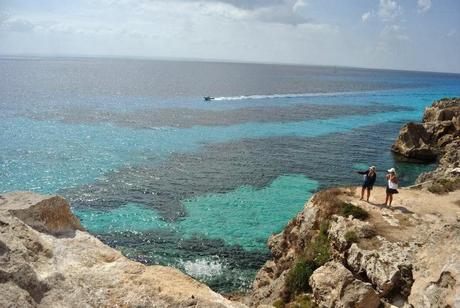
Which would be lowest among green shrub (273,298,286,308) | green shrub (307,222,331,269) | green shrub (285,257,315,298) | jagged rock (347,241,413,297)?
green shrub (273,298,286,308)

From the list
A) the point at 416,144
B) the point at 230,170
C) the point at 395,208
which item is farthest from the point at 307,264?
the point at 416,144

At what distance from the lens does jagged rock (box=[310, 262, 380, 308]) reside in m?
17.8

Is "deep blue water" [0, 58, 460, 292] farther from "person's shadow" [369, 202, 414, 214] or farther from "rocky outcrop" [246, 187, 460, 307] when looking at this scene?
"person's shadow" [369, 202, 414, 214]

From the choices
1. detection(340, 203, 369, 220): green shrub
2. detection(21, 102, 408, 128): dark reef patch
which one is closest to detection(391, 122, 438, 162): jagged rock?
detection(21, 102, 408, 128): dark reef patch

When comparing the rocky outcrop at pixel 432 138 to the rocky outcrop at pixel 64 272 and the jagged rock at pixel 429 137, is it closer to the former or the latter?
the jagged rock at pixel 429 137

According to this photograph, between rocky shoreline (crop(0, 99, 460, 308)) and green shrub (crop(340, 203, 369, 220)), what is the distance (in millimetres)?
62

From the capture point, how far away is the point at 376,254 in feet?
67.7

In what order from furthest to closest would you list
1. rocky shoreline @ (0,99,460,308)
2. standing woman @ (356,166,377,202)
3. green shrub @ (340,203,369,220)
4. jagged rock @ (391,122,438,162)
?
jagged rock @ (391,122,438,162) → standing woman @ (356,166,377,202) → green shrub @ (340,203,369,220) → rocky shoreline @ (0,99,460,308)

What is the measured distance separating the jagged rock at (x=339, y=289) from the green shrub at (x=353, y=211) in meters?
4.43

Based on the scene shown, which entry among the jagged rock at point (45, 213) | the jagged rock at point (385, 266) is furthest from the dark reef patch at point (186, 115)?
the jagged rock at point (45, 213)

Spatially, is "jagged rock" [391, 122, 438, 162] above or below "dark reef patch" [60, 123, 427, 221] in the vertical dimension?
above

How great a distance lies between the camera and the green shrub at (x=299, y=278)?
73.6 feet

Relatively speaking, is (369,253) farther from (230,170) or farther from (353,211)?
(230,170)

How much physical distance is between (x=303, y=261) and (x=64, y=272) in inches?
598
